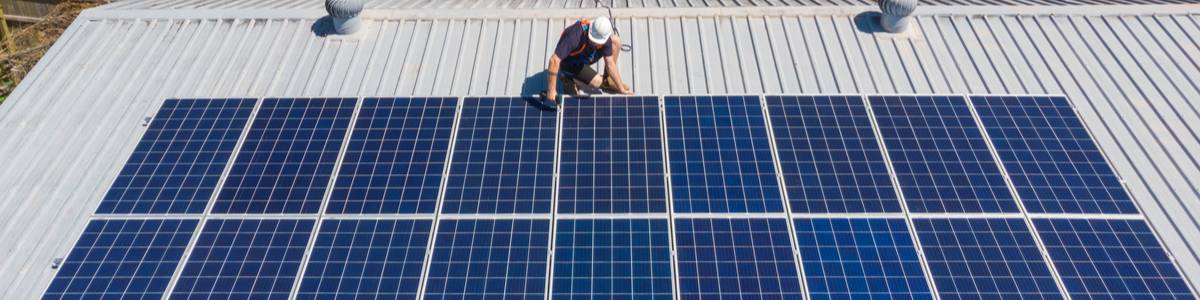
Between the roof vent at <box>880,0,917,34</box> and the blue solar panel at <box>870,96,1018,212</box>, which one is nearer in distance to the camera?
the blue solar panel at <box>870,96,1018,212</box>

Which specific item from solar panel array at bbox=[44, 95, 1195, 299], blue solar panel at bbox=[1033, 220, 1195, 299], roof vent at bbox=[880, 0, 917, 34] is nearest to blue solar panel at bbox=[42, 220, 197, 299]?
solar panel array at bbox=[44, 95, 1195, 299]

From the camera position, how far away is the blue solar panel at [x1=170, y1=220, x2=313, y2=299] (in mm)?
8000

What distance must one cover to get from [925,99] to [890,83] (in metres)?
0.69

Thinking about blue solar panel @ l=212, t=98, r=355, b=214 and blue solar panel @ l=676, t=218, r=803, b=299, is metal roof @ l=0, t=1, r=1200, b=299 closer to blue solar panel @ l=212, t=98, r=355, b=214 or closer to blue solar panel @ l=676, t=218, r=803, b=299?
blue solar panel @ l=212, t=98, r=355, b=214

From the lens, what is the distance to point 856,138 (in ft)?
33.5

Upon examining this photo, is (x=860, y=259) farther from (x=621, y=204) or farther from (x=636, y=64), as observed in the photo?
(x=636, y=64)

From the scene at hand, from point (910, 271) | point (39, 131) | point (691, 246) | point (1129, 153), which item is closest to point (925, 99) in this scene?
point (1129, 153)

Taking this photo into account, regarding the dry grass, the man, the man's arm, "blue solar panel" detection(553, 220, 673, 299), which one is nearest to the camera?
"blue solar panel" detection(553, 220, 673, 299)

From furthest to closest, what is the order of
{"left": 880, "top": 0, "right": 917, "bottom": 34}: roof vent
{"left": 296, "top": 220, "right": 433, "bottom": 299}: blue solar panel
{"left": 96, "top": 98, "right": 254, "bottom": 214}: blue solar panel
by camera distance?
{"left": 880, "top": 0, "right": 917, "bottom": 34}: roof vent, {"left": 96, "top": 98, "right": 254, "bottom": 214}: blue solar panel, {"left": 296, "top": 220, "right": 433, "bottom": 299}: blue solar panel

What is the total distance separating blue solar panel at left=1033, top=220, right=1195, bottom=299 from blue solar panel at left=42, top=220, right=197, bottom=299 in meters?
10.4

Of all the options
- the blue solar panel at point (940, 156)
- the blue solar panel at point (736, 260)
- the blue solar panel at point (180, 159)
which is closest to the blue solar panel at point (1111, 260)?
the blue solar panel at point (940, 156)

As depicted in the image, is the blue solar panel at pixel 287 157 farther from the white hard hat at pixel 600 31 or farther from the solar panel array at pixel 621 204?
the white hard hat at pixel 600 31

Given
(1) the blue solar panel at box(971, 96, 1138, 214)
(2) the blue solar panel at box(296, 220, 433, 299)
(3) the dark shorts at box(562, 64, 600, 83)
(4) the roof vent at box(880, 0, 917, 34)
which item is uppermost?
(3) the dark shorts at box(562, 64, 600, 83)

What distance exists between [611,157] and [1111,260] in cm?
616
